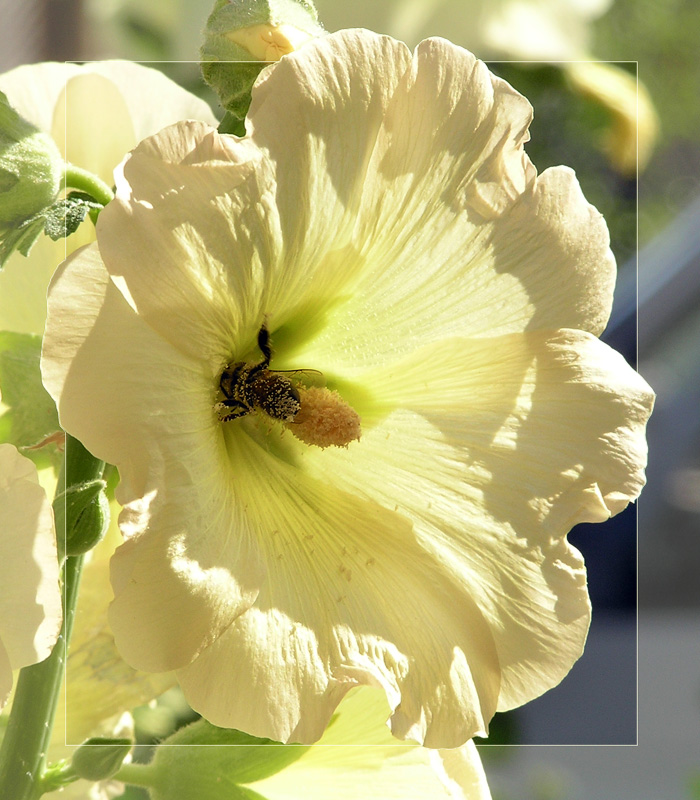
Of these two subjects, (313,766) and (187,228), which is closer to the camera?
(187,228)

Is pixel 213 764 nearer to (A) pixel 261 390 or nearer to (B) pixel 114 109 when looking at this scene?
(A) pixel 261 390

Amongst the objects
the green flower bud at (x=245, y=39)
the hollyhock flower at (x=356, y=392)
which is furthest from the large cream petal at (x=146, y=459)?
the green flower bud at (x=245, y=39)

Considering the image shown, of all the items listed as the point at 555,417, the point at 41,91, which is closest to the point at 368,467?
the point at 555,417

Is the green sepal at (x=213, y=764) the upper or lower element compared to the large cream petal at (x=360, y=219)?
lower

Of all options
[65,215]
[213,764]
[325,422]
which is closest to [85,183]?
[65,215]

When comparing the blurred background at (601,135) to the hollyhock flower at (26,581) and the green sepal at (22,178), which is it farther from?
the hollyhock flower at (26,581)

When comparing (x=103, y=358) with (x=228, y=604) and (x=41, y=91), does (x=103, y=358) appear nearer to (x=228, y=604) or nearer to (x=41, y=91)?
(x=228, y=604)

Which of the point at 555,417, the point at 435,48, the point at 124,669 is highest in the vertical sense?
the point at 435,48
